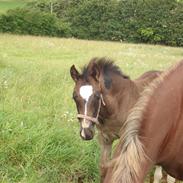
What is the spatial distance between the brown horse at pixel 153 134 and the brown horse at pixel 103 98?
1.82 metres

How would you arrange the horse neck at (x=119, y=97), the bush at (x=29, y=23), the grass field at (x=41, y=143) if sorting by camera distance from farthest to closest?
the bush at (x=29, y=23)
the horse neck at (x=119, y=97)
the grass field at (x=41, y=143)

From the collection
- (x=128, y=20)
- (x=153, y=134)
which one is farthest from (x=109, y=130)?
(x=128, y=20)

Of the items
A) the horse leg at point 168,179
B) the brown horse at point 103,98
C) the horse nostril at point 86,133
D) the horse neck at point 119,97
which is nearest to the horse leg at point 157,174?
the horse leg at point 168,179

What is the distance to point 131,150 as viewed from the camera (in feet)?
10.4

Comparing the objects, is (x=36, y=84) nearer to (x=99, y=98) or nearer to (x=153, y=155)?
(x=99, y=98)

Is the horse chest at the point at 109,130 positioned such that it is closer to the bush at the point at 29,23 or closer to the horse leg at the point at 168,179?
the horse leg at the point at 168,179

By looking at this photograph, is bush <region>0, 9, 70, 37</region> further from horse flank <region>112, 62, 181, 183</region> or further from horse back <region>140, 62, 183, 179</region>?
horse flank <region>112, 62, 181, 183</region>

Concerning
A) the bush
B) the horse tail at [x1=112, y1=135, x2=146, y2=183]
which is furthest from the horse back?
the bush

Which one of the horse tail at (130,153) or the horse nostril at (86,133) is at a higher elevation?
the horse tail at (130,153)

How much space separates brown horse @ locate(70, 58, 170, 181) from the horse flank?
79.3 inches

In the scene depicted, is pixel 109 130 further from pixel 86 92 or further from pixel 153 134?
pixel 153 134

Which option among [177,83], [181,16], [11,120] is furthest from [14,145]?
[181,16]

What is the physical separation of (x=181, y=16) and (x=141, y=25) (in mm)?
2738

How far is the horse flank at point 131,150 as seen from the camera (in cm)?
301
